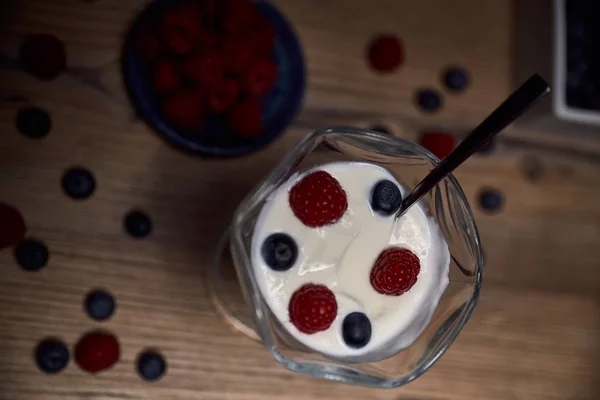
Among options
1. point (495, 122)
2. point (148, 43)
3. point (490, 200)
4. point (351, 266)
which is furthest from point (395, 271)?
point (148, 43)

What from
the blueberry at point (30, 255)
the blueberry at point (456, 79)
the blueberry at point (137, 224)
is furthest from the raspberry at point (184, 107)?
the blueberry at point (456, 79)

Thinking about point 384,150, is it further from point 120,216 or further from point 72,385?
point 72,385

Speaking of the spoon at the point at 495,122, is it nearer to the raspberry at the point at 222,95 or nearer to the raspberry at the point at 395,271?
the raspberry at the point at 395,271

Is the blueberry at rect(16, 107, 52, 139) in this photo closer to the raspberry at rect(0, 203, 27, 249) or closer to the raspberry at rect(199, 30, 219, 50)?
the raspberry at rect(0, 203, 27, 249)

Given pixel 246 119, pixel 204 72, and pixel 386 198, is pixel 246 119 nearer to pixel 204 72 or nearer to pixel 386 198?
pixel 204 72

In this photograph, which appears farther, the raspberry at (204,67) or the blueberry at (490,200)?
the blueberry at (490,200)

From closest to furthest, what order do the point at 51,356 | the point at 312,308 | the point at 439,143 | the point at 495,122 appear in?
the point at 495,122 → the point at 312,308 → the point at 51,356 → the point at 439,143

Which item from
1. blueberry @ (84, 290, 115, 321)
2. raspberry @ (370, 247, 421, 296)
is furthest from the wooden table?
raspberry @ (370, 247, 421, 296)
